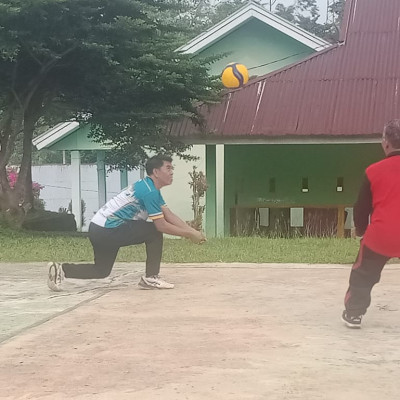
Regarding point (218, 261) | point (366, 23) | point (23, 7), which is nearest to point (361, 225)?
point (218, 261)

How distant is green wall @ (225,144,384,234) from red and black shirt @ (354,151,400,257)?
13.0 meters

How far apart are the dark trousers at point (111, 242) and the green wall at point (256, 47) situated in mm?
13200

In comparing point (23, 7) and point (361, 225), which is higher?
point (23, 7)

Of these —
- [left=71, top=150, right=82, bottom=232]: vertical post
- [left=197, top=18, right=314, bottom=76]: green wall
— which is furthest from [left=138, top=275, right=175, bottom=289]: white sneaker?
[left=71, top=150, right=82, bottom=232]: vertical post

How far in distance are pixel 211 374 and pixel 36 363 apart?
111 centimetres

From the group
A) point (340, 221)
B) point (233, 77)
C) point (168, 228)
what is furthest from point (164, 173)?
point (340, 221)

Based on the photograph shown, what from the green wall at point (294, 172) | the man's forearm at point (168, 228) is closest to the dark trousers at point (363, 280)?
the man's forearm at point (168, 228)

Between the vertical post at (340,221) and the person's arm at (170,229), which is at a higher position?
the person's arm at (170,229)

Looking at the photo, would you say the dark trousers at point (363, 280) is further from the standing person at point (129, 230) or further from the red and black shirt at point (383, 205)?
the standing person at point (129, 230)

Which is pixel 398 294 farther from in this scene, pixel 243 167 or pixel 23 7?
pixel 243 167

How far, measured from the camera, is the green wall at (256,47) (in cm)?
1986

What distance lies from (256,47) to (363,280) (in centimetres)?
1524

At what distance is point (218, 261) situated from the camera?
989cm

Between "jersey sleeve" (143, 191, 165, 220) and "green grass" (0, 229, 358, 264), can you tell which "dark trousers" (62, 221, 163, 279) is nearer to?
"jersey sleeve" (143, 191, 165, 220)
